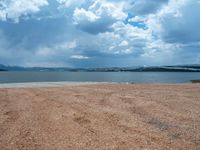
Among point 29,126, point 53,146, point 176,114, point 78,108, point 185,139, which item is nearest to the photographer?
point 53,146

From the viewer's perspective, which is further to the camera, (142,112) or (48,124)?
(142,112)

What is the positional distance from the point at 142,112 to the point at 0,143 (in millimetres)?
7440

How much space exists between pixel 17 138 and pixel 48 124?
2.20m

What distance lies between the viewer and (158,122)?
11742 millimetres

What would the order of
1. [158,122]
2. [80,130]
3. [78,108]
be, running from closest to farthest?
[80,130] → [158,122] → [78,108]

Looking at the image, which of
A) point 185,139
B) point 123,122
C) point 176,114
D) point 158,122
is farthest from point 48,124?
point 176,114

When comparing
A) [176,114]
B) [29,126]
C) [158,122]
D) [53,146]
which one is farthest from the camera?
[176,114]

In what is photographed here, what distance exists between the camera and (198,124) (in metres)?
11.3

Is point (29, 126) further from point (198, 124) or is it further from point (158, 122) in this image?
point (198, 124)

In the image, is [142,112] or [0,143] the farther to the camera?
[142,112]

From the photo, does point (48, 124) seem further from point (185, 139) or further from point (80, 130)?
point (185, 139)

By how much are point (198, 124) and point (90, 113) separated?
190 inches

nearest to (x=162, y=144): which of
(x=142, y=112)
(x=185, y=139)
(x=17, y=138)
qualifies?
(x=185, y=139)

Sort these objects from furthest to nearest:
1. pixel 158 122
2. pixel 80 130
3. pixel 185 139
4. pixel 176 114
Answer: pixel 176 114, pixel 158 122, pixel 80 130, pixel 185 139
